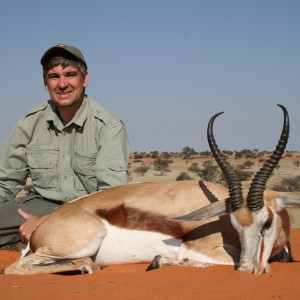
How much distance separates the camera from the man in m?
6.54

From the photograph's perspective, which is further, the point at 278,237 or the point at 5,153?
the point at 5,153

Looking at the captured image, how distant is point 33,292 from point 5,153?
125 inches

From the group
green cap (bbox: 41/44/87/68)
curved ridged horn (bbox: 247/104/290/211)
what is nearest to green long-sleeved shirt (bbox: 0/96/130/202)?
green cap (bbox: 41/44/87/68)

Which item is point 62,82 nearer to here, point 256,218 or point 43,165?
point 43,165

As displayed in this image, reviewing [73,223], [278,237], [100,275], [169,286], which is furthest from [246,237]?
[73,223]

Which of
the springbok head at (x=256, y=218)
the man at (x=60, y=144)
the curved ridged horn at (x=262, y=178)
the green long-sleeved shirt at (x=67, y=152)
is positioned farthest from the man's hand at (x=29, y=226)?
the curved ridged horn at (x=262, y=178)

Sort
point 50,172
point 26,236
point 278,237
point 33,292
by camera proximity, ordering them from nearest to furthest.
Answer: point 33,292, point 278,237, point 26,236, point 50,172

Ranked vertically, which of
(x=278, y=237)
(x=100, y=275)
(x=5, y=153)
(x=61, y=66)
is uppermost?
(x=61, y=66)

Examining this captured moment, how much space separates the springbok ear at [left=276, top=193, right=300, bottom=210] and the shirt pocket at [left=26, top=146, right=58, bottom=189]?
9.34ft

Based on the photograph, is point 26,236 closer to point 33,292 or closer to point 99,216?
point 99,216

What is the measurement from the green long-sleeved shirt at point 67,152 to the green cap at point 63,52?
554mm

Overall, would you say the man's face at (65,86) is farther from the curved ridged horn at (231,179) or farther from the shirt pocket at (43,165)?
the curved ridged horn at (231,179)

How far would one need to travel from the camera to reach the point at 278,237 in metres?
5.08

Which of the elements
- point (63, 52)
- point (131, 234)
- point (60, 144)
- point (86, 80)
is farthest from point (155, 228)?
point (63, 52)
